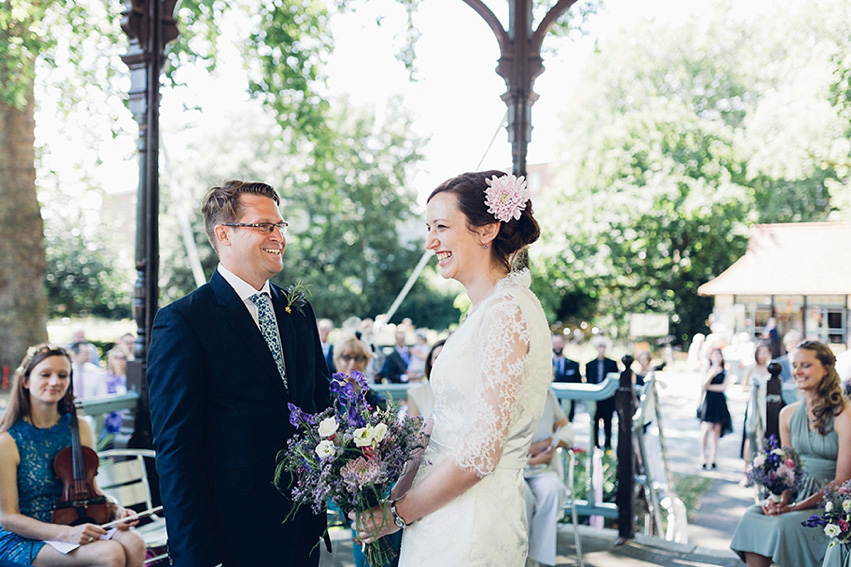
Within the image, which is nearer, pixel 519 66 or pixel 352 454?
pixel 352 454

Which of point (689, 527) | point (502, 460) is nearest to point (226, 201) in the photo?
point (502, 460)

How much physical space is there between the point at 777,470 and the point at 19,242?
8755mm

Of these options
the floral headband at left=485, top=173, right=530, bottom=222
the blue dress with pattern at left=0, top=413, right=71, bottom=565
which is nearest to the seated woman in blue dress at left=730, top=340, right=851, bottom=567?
the floral headband at left=485, top=173, right=530, bottom=222

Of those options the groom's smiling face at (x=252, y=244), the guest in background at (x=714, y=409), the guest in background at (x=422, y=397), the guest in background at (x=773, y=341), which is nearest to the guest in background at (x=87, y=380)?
the guest in background at (x=422, y=397)

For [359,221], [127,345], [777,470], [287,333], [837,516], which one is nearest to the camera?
[287,333]

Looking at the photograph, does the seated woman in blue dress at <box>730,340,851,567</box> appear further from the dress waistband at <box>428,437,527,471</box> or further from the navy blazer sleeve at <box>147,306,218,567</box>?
the navy blazer sleeve at <box>147,306,218,567</box>

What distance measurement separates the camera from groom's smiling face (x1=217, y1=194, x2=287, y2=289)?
2182 millimetres

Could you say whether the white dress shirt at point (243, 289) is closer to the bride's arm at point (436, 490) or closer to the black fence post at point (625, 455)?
the bride's arm at point (436, 490)

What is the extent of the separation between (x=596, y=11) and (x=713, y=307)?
17.8 meters

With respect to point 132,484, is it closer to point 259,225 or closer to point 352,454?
→ point 259,225

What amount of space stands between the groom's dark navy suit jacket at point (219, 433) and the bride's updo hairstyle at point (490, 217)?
29.4 inches

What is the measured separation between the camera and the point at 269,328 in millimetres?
2242

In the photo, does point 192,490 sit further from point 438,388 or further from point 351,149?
point 351,149

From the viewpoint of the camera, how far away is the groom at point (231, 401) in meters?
1.93
